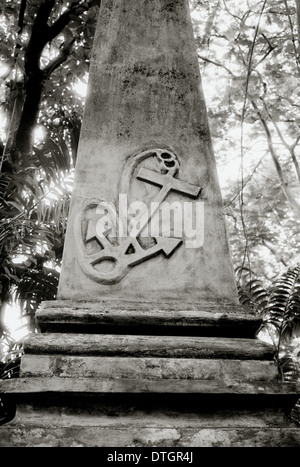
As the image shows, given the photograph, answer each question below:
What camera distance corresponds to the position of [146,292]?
1646 mm

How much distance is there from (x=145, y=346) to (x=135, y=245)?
0.43m

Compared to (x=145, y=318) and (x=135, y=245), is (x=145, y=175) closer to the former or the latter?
(x=135, y=245)

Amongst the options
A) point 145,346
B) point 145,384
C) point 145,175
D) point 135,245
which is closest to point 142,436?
point 145,384

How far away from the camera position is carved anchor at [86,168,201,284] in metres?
1.66

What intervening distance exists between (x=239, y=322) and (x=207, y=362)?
0.70 ft

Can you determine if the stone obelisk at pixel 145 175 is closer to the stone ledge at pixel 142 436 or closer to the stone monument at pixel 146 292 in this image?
the stone monument at pixel 146 292

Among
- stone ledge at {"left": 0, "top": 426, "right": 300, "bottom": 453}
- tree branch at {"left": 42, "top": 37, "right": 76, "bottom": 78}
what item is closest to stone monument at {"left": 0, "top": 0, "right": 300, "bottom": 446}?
stone ledge at {"left": 0, "top": 426, "right": 300, "bottom": 453}

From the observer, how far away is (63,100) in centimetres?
512

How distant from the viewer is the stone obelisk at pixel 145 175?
1676 millimetres

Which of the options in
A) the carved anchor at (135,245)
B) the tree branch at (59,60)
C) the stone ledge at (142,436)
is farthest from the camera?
the tree branch at (59,60)

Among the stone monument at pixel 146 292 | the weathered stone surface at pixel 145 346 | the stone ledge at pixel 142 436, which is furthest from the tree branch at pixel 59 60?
the stone ledge at pixel 142 436

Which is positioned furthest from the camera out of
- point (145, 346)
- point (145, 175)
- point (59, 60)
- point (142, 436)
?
point (59, 60)
